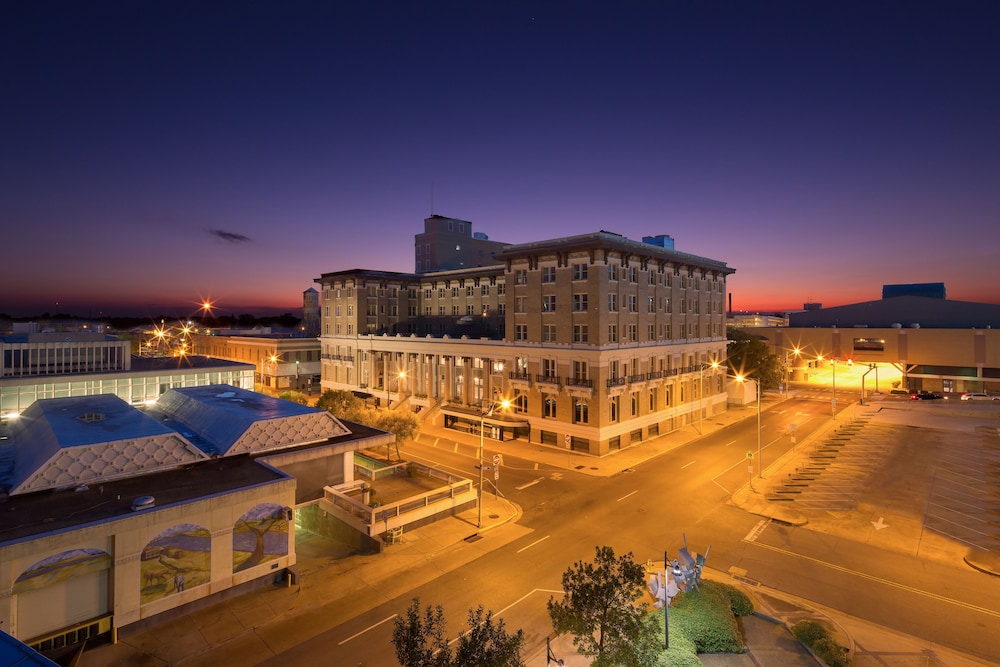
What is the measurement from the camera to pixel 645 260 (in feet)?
178

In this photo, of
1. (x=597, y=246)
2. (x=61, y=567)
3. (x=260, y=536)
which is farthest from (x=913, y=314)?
(x=61, y=567)

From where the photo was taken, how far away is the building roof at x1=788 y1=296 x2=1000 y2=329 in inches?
3354

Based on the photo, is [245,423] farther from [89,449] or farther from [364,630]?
[364,630]

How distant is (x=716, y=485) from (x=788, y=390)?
6172 centimetres

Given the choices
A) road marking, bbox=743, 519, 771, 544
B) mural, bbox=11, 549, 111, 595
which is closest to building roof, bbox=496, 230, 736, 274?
road marking, bbox=743, 519, 771, 544

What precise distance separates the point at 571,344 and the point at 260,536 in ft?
109

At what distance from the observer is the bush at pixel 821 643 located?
1756cm

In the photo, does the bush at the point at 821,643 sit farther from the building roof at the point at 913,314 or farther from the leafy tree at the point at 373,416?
the building roof at the point at 913,314

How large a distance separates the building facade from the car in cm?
4167

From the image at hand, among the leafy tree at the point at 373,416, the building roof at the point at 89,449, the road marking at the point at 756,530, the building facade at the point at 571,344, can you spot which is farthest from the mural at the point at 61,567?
the building facade at the point at 571,344

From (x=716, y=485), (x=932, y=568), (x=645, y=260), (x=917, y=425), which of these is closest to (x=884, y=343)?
(x=917, y=425)

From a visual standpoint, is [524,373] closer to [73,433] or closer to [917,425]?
[73,433]

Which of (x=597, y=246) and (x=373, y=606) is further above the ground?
(x=597, y=246)

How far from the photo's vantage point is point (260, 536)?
968 inches
